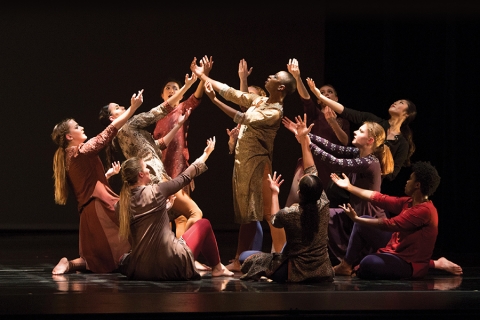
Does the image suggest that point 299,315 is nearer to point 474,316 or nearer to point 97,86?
point 474,316

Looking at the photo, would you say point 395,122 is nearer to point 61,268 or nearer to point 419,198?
point 419,198

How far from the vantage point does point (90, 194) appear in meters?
5.95

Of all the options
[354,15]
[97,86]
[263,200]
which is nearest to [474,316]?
[263,200]

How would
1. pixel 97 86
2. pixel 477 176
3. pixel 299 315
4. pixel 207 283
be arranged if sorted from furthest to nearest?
1. pixel 97 86
2. pixel 477 176
3. pixel 207 283
4. pixel 299 315

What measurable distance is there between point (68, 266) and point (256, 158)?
1.46 metres

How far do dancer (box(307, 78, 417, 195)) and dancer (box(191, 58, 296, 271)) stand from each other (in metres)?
0.44

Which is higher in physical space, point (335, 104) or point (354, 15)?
point (354, 15)

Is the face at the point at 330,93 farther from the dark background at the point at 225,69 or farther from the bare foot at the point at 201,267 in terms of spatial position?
the bare foot at the point at 201,267

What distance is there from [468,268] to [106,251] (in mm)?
2606

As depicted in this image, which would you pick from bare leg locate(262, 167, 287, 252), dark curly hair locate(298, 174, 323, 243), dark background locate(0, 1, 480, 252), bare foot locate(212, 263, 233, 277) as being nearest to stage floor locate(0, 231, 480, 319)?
bare foot locate(212, 263, 233, 277)

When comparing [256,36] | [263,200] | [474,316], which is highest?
[256,36]

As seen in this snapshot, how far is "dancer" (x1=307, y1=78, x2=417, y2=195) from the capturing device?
6.47 metres

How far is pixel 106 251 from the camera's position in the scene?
5.86 metres

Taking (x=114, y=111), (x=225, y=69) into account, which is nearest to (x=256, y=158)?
(x=114, y=111)
